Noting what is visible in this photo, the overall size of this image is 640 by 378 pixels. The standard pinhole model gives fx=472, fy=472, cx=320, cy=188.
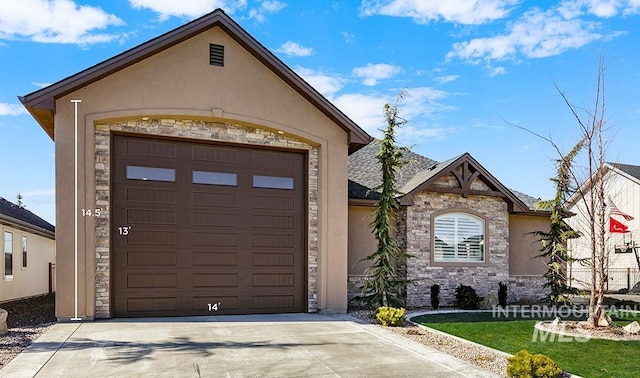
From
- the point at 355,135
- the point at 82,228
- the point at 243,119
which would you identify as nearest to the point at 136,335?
the point at 82,228

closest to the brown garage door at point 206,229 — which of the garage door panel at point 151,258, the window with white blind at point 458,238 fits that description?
the garage door panel at point 151,258

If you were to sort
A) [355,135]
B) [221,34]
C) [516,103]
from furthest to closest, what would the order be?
[516,103] → [355,135] → [221,34]

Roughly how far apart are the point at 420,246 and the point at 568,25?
6.92 metres

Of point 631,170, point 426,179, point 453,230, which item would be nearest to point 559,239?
point 453,230

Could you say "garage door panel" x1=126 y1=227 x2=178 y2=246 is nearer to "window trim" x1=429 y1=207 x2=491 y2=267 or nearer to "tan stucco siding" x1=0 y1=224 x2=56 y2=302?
"tan stucco siding" x1=0 y1=224 x2=56 y2=302

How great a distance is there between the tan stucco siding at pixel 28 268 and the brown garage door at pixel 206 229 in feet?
20.3

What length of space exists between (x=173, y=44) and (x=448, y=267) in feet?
32.4

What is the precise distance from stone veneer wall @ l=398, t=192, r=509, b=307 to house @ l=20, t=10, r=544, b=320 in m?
2.98

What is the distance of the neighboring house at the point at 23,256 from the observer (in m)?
14.0

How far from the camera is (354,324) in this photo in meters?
10.2

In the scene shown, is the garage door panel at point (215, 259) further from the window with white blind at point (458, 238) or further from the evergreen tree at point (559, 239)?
the evergreen tree at point (559, 239)

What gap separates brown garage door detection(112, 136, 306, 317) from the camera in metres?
10.4

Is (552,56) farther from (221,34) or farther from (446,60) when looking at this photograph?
(221,34)

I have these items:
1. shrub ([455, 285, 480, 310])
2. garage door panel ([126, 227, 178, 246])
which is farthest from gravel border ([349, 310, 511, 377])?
garage door panel ([126, 227, 178, 246])
